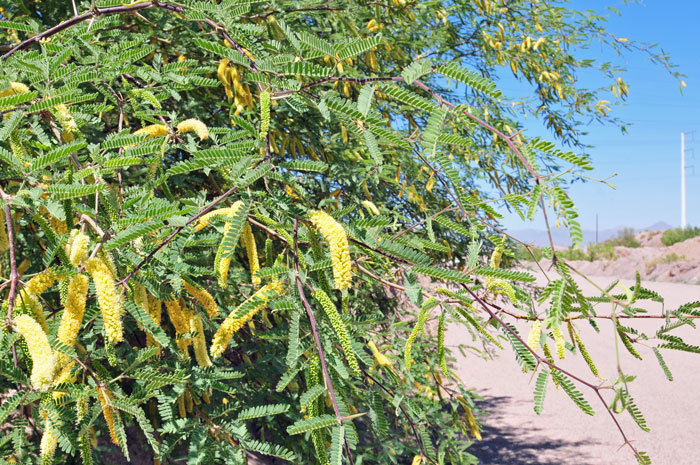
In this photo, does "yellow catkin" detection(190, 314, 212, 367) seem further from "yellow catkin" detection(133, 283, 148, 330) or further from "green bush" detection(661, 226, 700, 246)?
"green bush" detection(661, 226, 700, 246)

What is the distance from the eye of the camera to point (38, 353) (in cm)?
87

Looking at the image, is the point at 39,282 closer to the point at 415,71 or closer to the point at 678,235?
the point at 415,71

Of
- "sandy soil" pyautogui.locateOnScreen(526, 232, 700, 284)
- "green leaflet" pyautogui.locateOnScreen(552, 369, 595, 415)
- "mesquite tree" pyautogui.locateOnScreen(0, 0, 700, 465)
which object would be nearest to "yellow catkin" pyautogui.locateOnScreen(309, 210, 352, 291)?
"mesquite tree" pyautogui.locateOnScreen(0, 0, 700, 465)

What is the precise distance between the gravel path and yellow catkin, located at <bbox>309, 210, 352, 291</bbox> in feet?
15.7

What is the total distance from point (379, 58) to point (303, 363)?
229cm

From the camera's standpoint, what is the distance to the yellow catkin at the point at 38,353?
0.83 m

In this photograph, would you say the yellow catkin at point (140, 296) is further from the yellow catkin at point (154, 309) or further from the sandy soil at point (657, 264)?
the sandy soil at point (657, 264)

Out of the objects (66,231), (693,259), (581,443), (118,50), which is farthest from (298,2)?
(693,259)

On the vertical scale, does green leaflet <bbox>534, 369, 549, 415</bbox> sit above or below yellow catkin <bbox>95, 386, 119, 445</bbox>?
above

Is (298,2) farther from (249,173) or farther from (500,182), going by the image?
(500,182)

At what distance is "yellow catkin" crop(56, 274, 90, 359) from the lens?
96 centimetres

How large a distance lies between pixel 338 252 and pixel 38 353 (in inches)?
18.7

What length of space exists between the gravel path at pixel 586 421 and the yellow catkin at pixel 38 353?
16.4ft

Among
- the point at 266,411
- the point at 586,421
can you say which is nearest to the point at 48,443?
the point at 266,411
